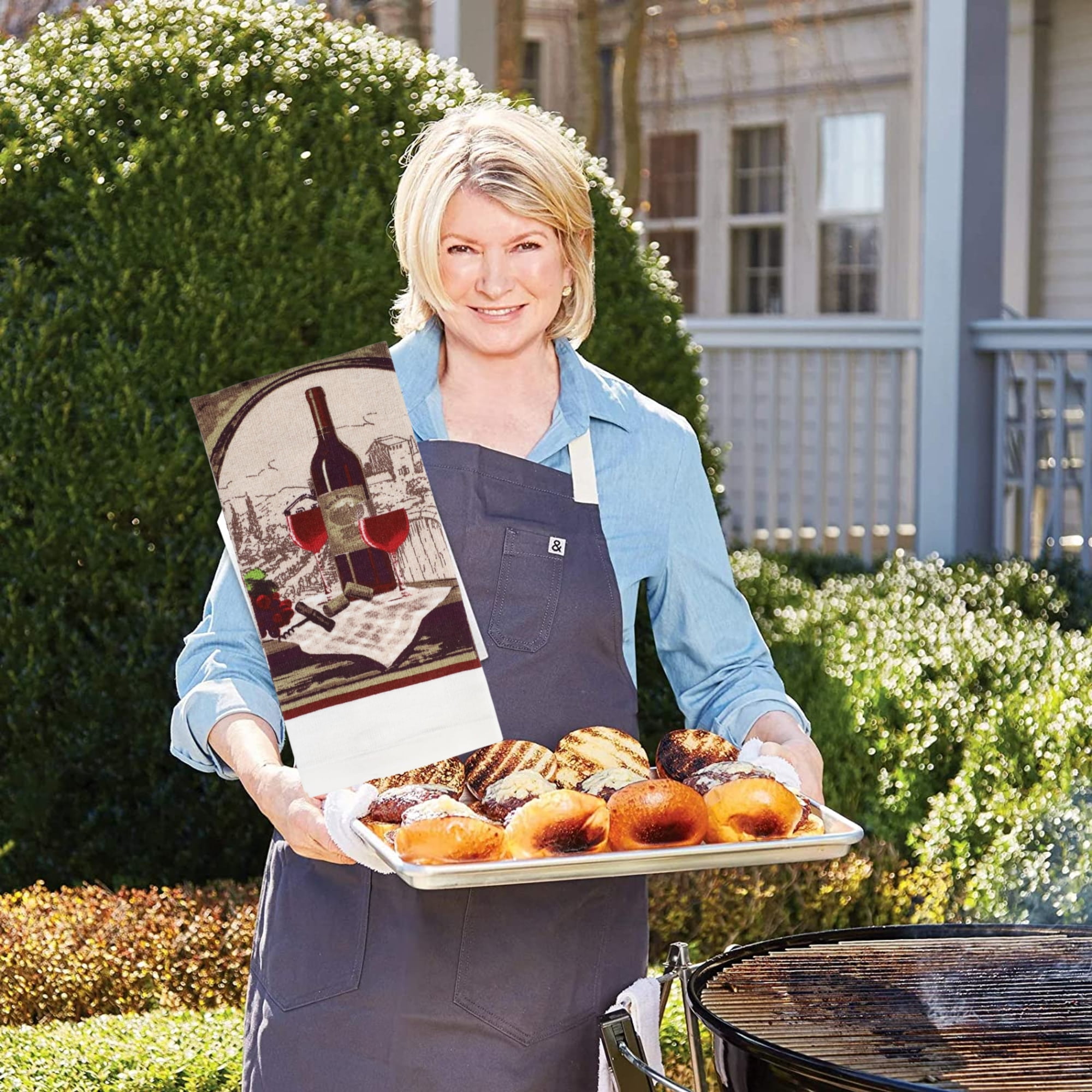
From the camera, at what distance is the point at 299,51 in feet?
13.2

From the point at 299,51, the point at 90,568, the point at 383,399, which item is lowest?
the point at 90,568

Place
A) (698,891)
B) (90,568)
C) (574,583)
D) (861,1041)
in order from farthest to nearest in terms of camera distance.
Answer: (90,568) → (698,891) → (574,583) → (861,1041)

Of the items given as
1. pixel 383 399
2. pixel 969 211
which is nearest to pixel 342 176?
pixel 383 399

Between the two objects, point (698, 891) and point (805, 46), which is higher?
point (805, 46)

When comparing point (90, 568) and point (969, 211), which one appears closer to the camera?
point (90, 568)

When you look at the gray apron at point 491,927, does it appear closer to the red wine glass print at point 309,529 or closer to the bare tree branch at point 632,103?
the red wine glass print at point 309,529

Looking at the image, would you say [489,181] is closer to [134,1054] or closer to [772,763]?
[772,763]

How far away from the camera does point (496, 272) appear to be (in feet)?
6.36

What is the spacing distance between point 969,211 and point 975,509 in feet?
3.82

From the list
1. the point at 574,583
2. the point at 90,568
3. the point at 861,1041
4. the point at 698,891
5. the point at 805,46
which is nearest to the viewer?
the point at 861,1041

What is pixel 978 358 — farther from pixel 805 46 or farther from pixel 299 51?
pixel 805 46

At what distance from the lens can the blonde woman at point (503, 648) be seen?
1.90 meters

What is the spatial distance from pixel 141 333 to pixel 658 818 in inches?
99.5

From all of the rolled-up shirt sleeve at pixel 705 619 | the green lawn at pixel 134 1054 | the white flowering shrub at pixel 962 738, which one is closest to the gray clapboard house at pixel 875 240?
the white flowering shrub at pixel 962 738
